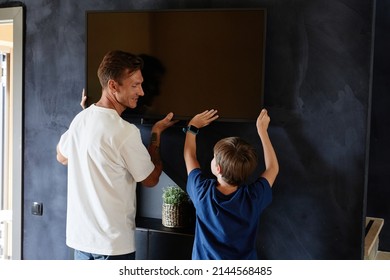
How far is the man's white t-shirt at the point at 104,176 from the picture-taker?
1.94m

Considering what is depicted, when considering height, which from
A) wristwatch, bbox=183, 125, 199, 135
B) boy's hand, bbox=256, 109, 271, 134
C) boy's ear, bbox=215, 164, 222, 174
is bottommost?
boy's ear, bbox=215, 164, 222, 174

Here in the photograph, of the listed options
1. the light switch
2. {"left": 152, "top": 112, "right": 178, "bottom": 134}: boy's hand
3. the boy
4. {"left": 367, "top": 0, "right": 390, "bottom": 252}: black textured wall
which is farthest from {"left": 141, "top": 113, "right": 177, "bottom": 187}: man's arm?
{"left": 367, "top": 0, "right": 390, "bottom": 252}: black textured wall

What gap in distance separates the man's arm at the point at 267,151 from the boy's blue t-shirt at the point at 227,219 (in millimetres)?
114

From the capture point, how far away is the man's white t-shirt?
1941 millimetres

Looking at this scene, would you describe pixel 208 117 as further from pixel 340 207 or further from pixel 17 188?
pixel 17 188

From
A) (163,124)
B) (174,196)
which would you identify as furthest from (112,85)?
(174,196)

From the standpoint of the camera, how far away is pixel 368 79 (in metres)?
1.98

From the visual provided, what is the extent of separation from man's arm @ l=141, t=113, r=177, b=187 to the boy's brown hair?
0.38m

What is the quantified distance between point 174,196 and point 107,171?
0.43 m

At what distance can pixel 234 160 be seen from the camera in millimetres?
1780

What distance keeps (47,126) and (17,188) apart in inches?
16.5

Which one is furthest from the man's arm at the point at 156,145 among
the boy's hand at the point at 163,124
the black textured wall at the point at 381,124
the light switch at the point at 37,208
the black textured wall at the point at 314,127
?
the black textured wall at the point at 381,124

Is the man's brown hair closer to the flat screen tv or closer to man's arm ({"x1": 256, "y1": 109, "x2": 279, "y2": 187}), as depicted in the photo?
the flat screen tv

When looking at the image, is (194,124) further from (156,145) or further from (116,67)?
(116,67)
